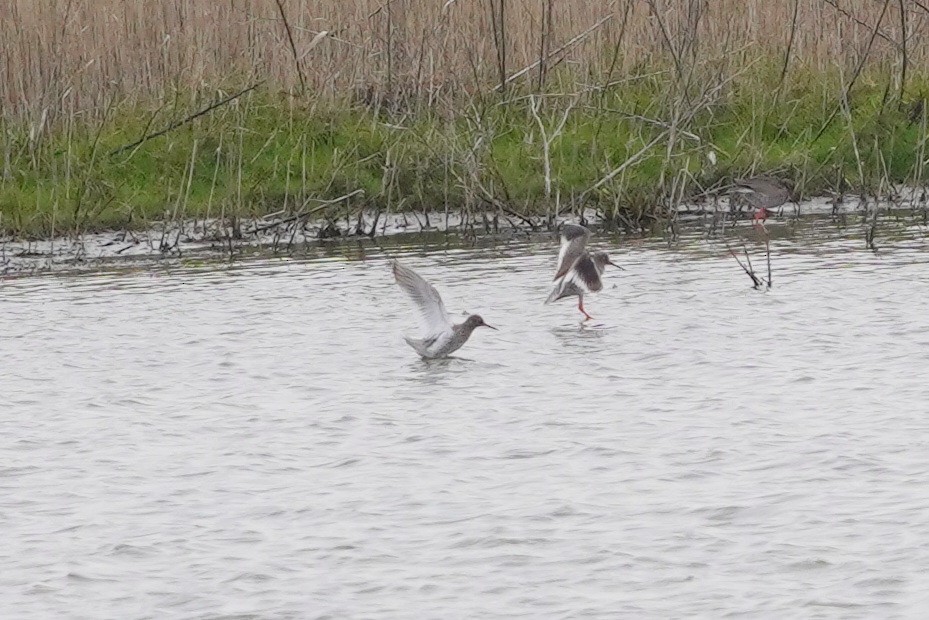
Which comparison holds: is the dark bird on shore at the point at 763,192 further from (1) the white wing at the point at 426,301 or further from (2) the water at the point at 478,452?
(1) the white wing at the point at 426,301

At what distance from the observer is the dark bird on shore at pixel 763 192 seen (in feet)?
43.8

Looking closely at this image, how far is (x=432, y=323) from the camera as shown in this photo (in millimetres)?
9055

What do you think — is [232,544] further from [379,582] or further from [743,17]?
[743,17]

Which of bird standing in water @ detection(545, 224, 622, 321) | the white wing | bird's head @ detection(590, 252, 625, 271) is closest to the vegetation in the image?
bird's head @ detection(590, 252, 625, 271)

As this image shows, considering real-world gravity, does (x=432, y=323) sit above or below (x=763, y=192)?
below

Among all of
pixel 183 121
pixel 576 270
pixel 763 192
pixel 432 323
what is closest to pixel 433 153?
pixel 183 121

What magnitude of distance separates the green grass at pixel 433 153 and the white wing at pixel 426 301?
4129mm

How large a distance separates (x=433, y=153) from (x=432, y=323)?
474 cm

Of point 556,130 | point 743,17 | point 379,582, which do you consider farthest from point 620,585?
point 743,17

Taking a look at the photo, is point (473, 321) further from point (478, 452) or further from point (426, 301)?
point (478, 452)

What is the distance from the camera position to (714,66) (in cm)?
1461

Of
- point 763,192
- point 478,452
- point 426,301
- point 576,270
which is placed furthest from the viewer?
point 763,192

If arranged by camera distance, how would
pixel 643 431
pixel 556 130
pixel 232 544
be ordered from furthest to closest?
pixel 556 130 < pixel 643 431 < pixel 232 544

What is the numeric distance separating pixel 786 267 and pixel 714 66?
3.57 metres
